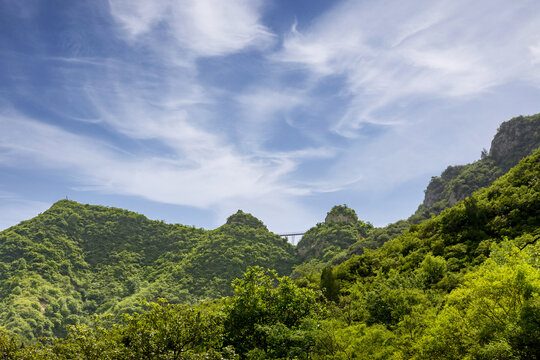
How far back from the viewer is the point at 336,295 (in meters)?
37.5

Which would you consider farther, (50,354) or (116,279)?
(116,279)

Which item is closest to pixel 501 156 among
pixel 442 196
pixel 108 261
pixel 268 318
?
pixel 442 196

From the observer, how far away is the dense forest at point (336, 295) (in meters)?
13.2

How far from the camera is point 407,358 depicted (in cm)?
1445

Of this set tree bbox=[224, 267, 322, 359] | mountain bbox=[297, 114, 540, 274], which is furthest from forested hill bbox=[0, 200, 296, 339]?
tree bbox=[224, 267, 322, 359]

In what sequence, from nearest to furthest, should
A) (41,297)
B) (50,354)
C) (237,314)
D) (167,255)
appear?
(50,354)
(237,314)
(41,297)
(167,255)

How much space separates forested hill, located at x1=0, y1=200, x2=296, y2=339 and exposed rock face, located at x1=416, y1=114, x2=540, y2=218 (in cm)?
6545

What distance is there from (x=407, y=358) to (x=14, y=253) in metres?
130

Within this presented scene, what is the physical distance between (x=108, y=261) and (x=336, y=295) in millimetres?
110498

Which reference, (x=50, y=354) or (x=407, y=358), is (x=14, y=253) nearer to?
(x=50, y=354)

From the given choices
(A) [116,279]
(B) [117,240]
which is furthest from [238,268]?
Result: (B) [117,240]

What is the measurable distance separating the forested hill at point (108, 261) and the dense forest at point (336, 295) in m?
0.59

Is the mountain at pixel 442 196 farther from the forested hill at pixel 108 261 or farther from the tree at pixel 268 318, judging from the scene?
the tree at pixel 268 318

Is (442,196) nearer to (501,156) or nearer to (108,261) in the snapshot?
(501,156)
